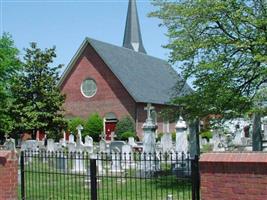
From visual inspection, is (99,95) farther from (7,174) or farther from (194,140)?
(7,174)

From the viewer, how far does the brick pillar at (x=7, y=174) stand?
32.7 feet

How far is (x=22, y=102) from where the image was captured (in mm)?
35750

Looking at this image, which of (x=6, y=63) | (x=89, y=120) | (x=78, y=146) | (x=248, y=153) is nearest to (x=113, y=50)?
(x=89, y=120)

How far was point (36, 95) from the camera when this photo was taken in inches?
1423

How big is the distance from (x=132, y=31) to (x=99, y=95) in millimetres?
20361

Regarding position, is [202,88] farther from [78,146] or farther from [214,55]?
[78,146]

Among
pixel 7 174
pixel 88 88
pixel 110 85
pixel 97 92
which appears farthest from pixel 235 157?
pixel 88 88

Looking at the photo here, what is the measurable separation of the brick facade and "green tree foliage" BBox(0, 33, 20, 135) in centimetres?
833

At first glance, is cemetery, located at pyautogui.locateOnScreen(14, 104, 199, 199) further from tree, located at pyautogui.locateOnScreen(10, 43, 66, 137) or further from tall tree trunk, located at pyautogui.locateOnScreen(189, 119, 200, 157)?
tree, located at pyautogui.locateOnScreen(10, 43, 66, 137)

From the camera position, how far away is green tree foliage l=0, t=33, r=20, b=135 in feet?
116

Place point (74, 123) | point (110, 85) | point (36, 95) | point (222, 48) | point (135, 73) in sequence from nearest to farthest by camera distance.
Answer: point (222, 48) → point (36, 95) → point (74, 123) → point (110, 85) → point (135, 73)

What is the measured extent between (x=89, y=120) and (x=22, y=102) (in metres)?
8.90

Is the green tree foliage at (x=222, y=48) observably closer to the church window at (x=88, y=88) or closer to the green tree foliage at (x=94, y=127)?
the green tree foliage at (x=94, y=127)

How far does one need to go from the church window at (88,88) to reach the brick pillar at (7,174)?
35832 mm
